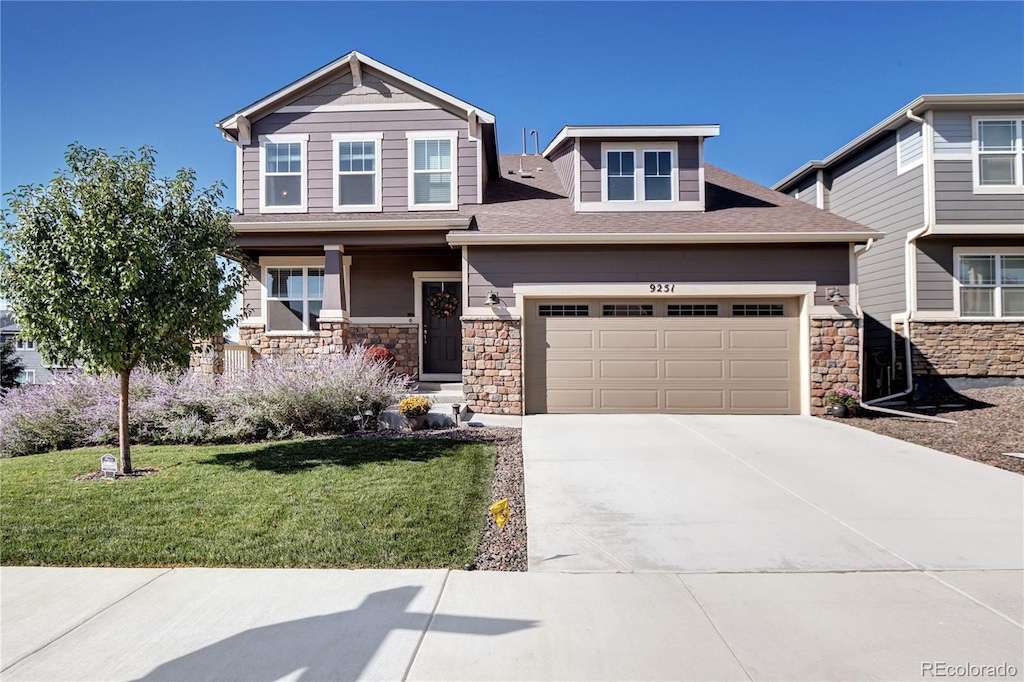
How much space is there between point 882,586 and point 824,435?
18.1 feet

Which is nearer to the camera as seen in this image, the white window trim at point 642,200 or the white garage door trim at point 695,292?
the white garage door trim at point 695,292

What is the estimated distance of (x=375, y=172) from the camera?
12.2m

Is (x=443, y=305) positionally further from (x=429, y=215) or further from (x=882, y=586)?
(x=882, y=586)

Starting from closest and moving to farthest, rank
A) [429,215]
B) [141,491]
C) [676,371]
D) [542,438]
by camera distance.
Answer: [141,491] < [542,438] < [676,371] < [429,215]

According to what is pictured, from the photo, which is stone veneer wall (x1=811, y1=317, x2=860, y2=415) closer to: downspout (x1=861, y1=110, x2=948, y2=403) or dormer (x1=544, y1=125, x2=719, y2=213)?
downspout (x1=861, y1=110, x2=948, y2=403)

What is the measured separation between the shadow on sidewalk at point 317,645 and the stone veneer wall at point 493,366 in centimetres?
719

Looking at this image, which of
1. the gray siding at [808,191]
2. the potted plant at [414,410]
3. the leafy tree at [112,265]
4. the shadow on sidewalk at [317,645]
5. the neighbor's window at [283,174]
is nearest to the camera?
the shadow on sidewalk at [317,645]

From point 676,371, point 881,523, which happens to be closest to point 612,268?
point 676,371

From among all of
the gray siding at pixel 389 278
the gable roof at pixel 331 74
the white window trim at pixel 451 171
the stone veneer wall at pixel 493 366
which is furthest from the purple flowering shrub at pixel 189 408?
the gable roof at pixel 331 74

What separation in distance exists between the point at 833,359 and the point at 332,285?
31.9 feet

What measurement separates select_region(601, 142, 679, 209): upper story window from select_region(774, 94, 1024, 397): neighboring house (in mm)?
5749

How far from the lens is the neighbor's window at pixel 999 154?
12.5m

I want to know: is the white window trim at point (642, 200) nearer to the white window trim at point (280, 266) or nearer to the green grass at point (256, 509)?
the white window trim at point (280, 266)

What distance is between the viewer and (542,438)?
848 centimetres
